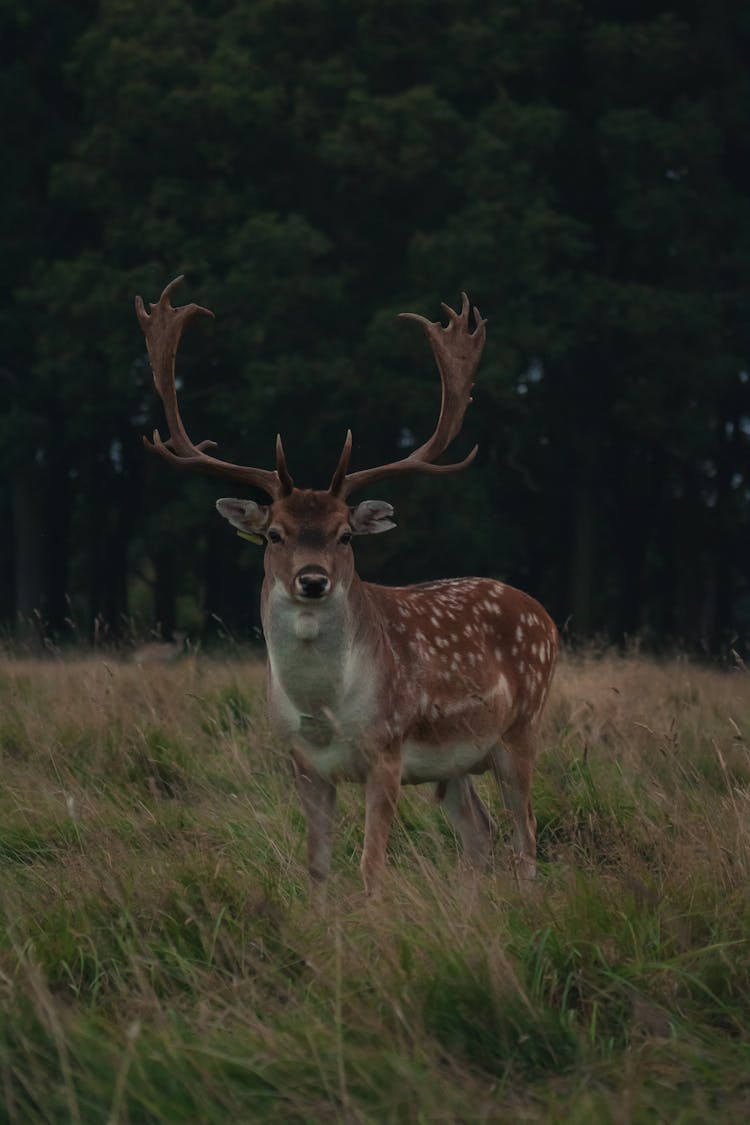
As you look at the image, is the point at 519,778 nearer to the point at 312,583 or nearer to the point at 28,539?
the point at 312,583

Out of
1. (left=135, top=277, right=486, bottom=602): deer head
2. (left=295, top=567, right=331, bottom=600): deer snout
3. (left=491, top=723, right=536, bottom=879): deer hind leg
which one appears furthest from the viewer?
(left=491, top=723, right=536, bottom=879): deer hind leg

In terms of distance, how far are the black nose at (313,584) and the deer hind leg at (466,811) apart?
1.17 meters

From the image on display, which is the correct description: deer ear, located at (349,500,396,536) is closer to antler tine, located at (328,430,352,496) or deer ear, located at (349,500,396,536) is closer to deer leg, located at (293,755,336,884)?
antler tine, located at (328,430,352,496)

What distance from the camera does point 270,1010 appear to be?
3785 mm

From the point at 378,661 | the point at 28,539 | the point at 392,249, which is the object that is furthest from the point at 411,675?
→ the point at 28,539

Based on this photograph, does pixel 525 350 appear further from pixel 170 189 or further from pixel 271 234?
pixel 170 189

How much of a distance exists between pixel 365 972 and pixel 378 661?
6.38ft

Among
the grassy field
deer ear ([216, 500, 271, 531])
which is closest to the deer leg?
the grassy field

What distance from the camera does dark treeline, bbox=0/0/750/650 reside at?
19750 mm

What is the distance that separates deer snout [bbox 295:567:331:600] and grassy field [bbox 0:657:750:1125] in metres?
0.80

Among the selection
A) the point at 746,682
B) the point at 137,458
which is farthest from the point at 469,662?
the point at 137,458

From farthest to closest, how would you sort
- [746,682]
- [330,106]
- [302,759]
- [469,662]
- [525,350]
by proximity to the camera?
[330,106], [525,350], [746,682], [469,662], [302,759]

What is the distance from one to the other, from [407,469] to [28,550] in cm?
1627

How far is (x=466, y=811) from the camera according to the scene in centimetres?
638
